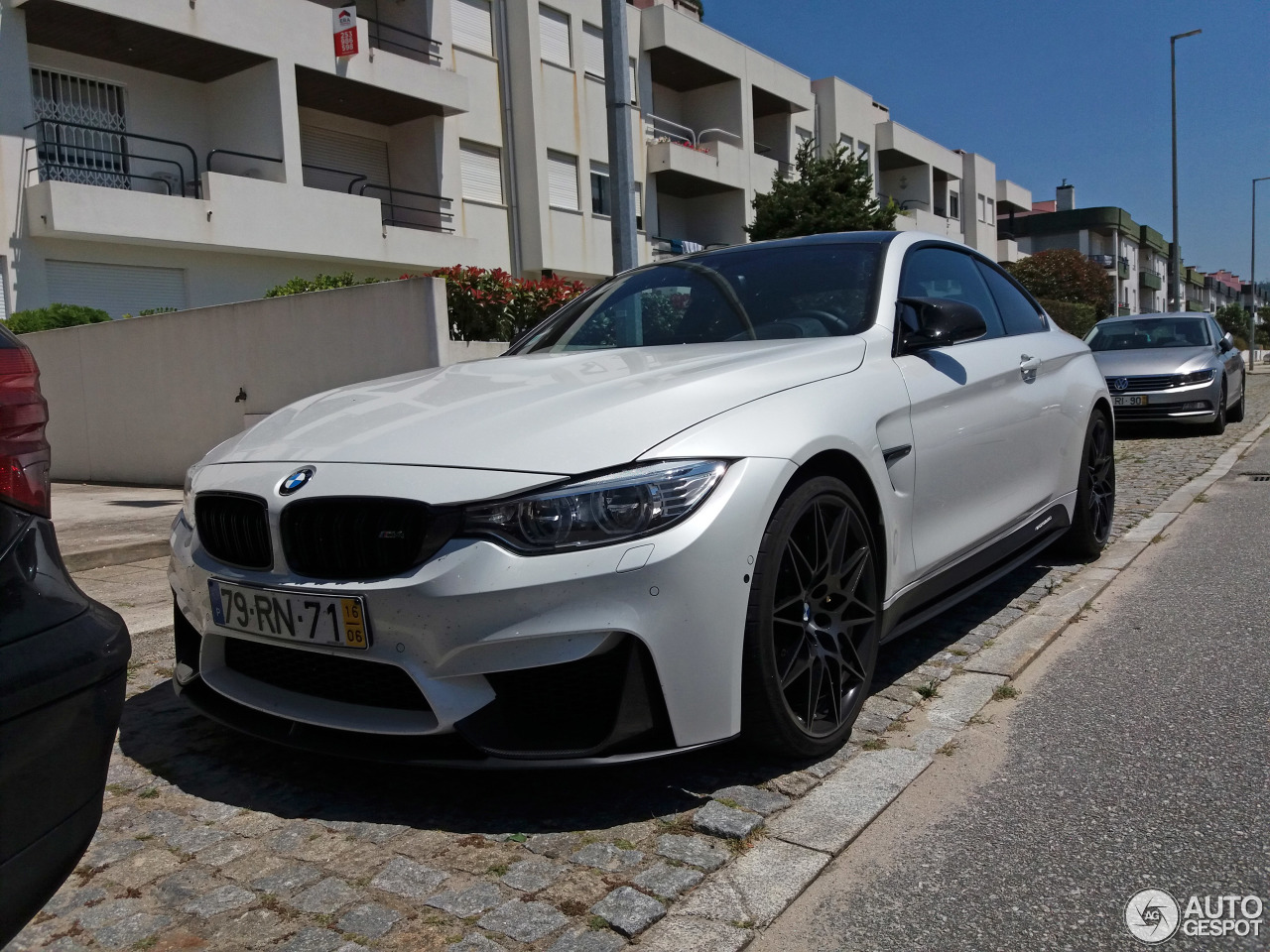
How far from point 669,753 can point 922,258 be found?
2.51 m

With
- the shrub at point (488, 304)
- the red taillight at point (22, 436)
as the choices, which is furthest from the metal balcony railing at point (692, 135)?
the red taillight at point (22, 436)

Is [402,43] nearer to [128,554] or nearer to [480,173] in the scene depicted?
[480,173]

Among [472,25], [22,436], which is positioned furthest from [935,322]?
[472,25]

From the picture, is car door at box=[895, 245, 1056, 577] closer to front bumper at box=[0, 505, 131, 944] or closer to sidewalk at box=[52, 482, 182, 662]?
front bumper at box=[0, 505, 131, 944]

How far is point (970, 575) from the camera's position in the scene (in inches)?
158

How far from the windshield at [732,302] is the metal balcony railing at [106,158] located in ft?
46.0

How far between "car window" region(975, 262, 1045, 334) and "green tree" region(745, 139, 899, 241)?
1719cm

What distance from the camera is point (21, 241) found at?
15.0m

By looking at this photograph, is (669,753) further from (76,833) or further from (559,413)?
(76,833)

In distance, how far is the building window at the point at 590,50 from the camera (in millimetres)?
24469

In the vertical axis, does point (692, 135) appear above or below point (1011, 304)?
above

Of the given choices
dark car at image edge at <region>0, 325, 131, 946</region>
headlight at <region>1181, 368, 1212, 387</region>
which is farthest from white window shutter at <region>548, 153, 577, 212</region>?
dark car at image edge at <region>0, 325, 131, 946</region>

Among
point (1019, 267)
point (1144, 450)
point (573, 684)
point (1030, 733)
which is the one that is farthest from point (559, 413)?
point (1019, 267)

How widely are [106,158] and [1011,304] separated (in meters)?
16.0
